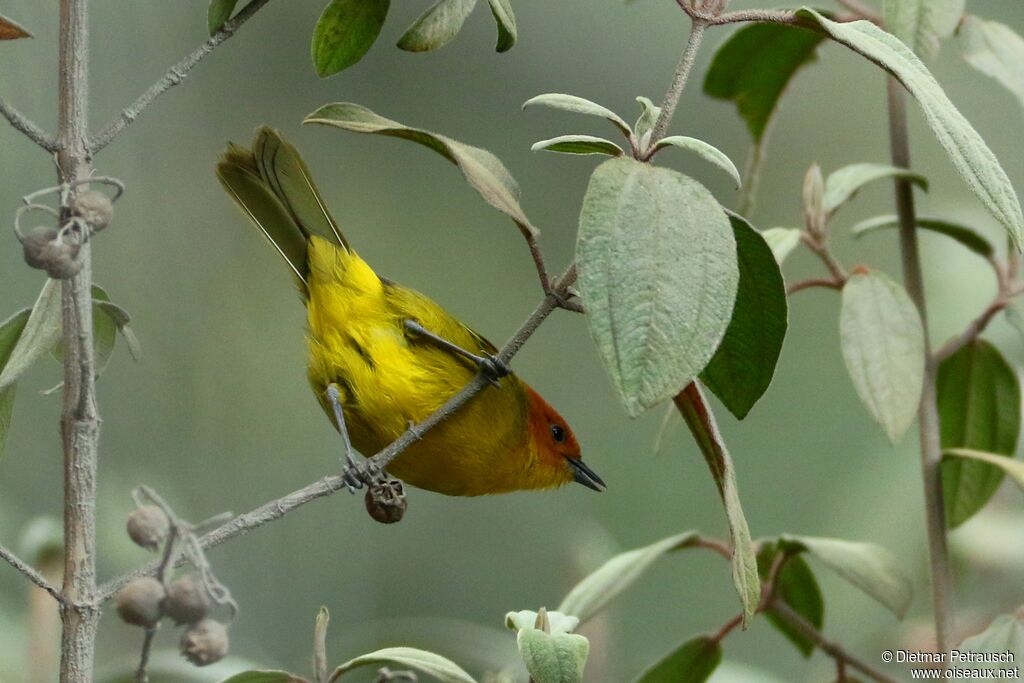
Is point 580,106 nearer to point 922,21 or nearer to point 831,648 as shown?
point 922,21

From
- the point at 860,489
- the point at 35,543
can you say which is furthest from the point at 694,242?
the point at 860,489

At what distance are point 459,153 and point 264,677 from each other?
1.67 ft

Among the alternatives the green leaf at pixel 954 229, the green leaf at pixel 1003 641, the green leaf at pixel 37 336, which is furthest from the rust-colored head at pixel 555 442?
the green leaf at pixel 37 336

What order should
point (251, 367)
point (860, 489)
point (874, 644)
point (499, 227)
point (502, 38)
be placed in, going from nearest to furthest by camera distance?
point (502, 38), point (874, 644), point (860, 489), point (251, 367), point (499, 227)

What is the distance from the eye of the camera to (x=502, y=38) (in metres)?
1.11

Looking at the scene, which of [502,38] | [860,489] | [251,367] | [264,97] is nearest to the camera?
[502,38]

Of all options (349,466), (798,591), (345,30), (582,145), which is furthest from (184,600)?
(798,591)

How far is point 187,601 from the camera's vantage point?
31.2 inches

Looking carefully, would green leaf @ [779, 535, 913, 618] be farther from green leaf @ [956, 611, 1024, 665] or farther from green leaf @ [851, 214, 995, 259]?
green leaf @ [851, 214, 995, 259]

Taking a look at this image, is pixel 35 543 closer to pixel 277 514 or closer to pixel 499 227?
pixel 277 514

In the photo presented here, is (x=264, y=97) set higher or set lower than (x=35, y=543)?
higher

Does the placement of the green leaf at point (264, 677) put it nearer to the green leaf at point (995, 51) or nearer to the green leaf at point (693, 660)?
the green leaf at point (693, 660)

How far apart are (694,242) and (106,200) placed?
42 cm

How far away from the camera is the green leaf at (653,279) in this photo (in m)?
0.81
